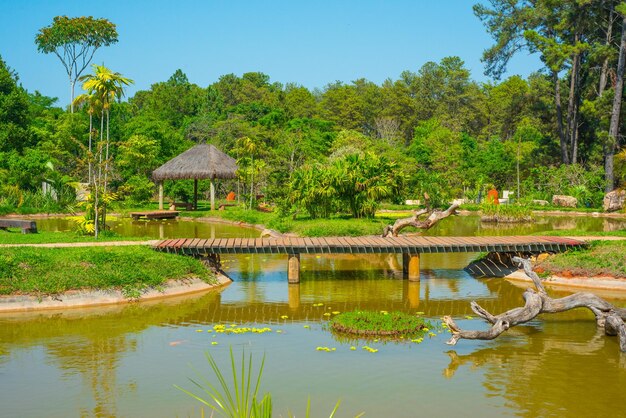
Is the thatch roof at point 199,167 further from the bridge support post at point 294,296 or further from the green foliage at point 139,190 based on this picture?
the bridge support post at point 294,296

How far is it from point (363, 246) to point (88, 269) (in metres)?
7.39

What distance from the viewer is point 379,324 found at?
1458 centimetres

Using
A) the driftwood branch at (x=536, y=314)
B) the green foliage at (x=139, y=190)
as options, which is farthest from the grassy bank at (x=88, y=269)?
the green foliage at (x=139, y=190)

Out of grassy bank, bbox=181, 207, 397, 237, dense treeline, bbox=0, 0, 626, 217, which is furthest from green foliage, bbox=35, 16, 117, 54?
grassy bank, bbox=181, 207, 397, 237

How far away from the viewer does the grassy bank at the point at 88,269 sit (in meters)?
16.7

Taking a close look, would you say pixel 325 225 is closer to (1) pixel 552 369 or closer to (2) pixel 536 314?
(2) pixel 536 314

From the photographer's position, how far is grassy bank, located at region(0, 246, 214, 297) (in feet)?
54.7

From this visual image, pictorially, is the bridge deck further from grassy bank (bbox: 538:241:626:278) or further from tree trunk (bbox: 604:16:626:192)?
tree trunk (bbox: 604:16:626:192)

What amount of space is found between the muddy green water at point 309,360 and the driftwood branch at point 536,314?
0.94 ft

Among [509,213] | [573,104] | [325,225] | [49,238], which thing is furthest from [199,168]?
[573,104]

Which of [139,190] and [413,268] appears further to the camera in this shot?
[139,190]

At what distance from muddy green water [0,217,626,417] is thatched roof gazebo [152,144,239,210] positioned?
908 inches

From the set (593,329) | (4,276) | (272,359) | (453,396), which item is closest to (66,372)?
(272,359)

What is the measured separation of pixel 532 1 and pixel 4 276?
4462 centimetres
